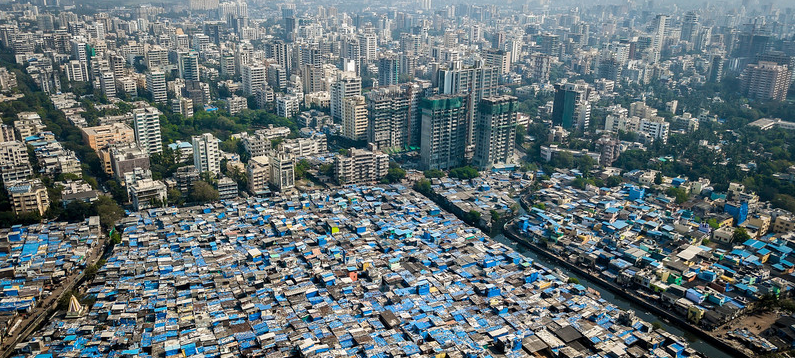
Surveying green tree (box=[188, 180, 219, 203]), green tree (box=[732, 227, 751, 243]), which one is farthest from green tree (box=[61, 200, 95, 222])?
green tree (box=[732, 227, 751, 243])

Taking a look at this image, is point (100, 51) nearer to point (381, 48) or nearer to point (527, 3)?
point (381, 48)

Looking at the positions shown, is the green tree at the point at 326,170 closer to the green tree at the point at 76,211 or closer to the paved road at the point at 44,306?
the green tree at the point at 76,211

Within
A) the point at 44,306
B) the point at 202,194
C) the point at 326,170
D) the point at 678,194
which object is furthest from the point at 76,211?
the point at 678,194

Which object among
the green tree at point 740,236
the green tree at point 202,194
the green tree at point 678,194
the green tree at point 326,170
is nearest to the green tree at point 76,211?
the green tree at point 202,194

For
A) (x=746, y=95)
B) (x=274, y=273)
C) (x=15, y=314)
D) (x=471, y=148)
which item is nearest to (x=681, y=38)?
(x=746, y=95)

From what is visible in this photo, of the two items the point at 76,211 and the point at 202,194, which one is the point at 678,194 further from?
the point at 76,211

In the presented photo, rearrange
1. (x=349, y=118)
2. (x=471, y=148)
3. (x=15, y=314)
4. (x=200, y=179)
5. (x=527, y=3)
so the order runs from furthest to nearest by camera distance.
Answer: (x=527, y=3) → (x=349, y=118) → (x=471, y=148) → (x=200, y=179) → (x=15, y=314)
